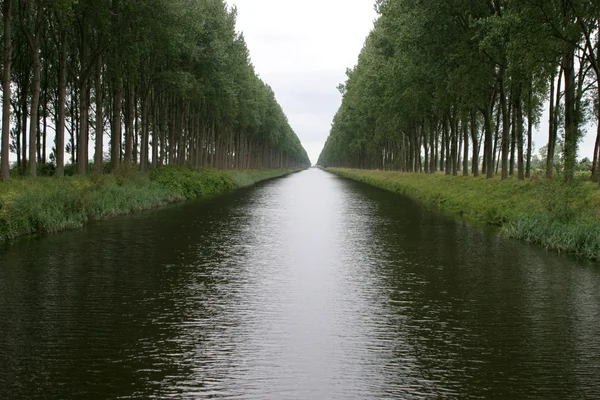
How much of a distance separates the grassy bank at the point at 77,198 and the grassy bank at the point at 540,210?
14983 mm

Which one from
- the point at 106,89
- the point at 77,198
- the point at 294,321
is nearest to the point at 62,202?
the point at 77,198

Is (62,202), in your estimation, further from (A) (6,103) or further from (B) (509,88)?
(B) (509,88)

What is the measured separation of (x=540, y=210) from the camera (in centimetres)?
1777

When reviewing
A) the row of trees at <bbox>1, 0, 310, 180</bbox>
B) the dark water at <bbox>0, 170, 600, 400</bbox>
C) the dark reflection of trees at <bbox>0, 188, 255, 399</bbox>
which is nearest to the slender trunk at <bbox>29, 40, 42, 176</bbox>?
the row of trees at <bbox>1, 0, 310, 180</bbox>

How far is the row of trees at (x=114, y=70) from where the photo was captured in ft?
84.0

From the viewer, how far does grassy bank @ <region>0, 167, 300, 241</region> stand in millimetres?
16531

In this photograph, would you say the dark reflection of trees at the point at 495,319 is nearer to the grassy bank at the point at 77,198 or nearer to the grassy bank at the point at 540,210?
the grassy bank at the point at 540,210

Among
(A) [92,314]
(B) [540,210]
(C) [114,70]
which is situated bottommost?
(A) [92,314]

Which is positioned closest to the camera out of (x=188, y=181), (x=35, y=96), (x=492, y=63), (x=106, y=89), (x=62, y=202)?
(x=62, y=202)

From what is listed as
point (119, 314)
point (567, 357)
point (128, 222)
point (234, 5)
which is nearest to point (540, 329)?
point (567, 357)

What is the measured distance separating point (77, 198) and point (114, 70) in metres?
11.4

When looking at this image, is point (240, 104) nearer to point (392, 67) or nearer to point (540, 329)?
point (392, 67)

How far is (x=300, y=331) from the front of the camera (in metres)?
7.45

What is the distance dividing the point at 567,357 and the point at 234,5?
50969 millimetres
